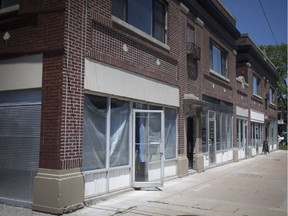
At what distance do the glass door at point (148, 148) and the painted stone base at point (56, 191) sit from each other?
279 centimetres

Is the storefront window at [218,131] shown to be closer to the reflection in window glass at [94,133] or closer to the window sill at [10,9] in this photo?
the reflection in window glass at [94,133]

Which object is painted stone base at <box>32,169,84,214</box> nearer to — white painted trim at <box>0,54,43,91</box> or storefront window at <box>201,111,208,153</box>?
white painted trim at <box>0,54,43,91</box>

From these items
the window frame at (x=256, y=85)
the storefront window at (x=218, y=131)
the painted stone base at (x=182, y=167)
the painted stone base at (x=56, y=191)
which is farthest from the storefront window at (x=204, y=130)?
the window frame at (x=256, y=85)

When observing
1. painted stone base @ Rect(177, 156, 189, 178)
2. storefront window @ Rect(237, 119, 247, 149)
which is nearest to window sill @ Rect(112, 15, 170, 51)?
painted stone base @ Rect(177, 156, 189, 178)

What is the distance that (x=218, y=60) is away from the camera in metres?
19.3

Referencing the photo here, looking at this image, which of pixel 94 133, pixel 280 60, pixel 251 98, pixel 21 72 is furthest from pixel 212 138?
pixel 280 60

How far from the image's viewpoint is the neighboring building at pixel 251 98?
23614 mm

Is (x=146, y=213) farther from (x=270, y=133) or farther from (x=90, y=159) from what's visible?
(x=270, y=133)

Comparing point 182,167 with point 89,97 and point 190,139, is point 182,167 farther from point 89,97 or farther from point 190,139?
point 89,97

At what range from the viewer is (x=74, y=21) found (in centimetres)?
810

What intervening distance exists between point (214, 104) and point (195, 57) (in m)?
3.88

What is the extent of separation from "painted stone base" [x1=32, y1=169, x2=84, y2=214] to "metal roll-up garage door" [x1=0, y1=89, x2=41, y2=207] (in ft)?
1.15

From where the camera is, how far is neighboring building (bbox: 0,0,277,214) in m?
7.80

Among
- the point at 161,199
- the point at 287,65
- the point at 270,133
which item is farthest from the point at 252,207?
the point at 287,65
